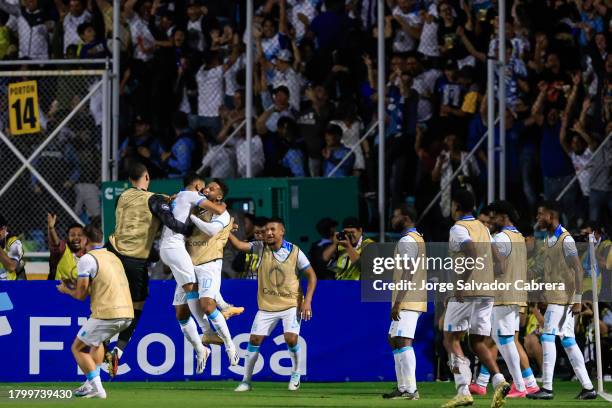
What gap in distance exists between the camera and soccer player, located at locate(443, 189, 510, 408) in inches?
617

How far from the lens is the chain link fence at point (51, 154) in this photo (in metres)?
22.6

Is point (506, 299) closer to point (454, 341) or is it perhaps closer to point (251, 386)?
point (454, 341)

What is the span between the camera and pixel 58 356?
20172 mm

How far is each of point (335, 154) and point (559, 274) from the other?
6.24 metres

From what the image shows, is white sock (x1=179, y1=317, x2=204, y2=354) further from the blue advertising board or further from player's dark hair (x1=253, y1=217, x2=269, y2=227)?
player's dark hair (x1=253, y1=217, x2=269, y2=227)

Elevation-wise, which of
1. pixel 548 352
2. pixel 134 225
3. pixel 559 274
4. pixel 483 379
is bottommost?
pixel 483 379

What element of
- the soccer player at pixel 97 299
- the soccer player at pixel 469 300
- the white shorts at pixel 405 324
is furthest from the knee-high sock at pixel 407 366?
the soccer player at pixel 97 299

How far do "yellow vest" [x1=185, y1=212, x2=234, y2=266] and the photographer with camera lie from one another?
1.70 metres

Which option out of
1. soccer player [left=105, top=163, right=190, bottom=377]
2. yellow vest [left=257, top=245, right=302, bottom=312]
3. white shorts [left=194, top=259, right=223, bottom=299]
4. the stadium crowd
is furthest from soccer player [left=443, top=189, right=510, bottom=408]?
the stadium crowd

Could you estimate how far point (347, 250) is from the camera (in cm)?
1994

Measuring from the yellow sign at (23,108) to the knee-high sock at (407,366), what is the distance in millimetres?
8063

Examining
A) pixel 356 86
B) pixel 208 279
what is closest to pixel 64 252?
pixel 208 279

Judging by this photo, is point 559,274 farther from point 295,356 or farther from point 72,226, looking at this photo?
point 72,226

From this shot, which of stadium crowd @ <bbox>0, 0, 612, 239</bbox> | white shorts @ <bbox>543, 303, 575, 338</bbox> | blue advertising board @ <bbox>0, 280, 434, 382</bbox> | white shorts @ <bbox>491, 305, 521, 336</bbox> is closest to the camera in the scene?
white shorts @ <bbox>491, 305, 521, 336</bbox>
